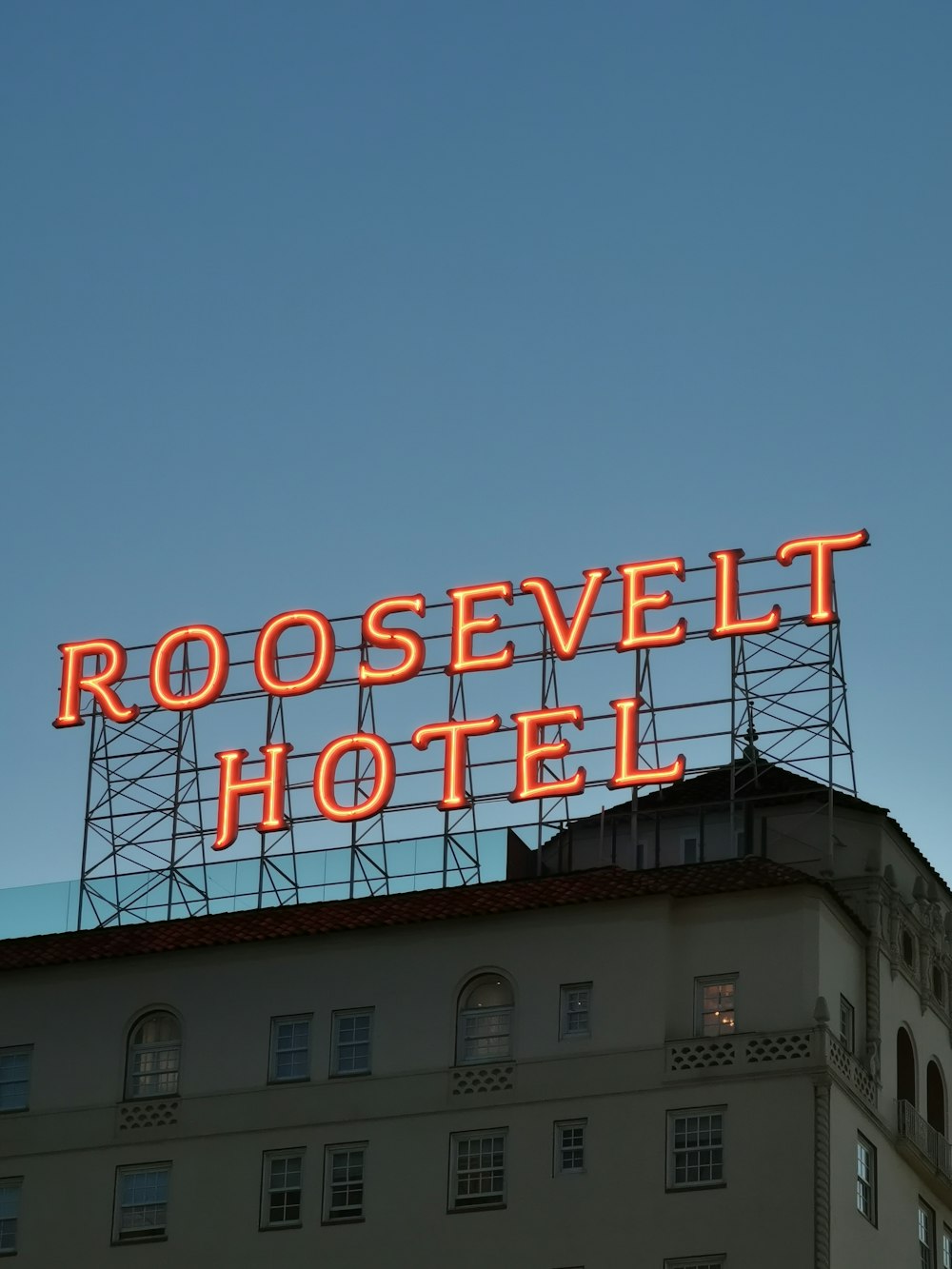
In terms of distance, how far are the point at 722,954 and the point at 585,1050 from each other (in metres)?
4.88

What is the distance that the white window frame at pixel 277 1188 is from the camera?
3196 inches

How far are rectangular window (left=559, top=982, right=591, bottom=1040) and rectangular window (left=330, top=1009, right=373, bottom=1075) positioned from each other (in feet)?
19.8

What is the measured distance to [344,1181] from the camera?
3201 inches

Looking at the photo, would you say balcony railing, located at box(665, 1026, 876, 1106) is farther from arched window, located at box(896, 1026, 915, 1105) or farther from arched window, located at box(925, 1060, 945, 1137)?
arched window, located at box(925, 1060, 945, 1137)

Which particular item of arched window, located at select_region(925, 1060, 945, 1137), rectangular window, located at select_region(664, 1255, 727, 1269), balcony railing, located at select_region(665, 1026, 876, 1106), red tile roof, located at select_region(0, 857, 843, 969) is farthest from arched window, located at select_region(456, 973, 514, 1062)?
arched window, located at select_region(925, 1060, 945, 1137)

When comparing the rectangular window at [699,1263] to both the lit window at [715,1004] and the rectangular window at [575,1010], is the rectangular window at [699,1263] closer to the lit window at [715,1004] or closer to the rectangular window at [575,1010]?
the lit window at [715,1004]

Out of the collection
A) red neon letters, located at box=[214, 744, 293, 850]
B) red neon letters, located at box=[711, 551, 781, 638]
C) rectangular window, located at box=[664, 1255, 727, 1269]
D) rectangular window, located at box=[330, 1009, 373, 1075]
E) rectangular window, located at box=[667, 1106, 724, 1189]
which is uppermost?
red neon letters, located at box=[711, 551, 781, 638]

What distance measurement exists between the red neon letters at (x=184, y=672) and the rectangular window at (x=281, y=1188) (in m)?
18.0

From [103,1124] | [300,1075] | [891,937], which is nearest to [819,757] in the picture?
[891,937]

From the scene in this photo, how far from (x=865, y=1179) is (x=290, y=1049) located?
17.6 m

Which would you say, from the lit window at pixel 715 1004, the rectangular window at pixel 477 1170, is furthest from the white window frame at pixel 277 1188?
the lit window at pixel 715 1004

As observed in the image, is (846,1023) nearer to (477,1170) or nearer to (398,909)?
(477,1170)

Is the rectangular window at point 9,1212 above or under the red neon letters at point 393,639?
under

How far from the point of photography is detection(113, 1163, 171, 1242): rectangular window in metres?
82.6
